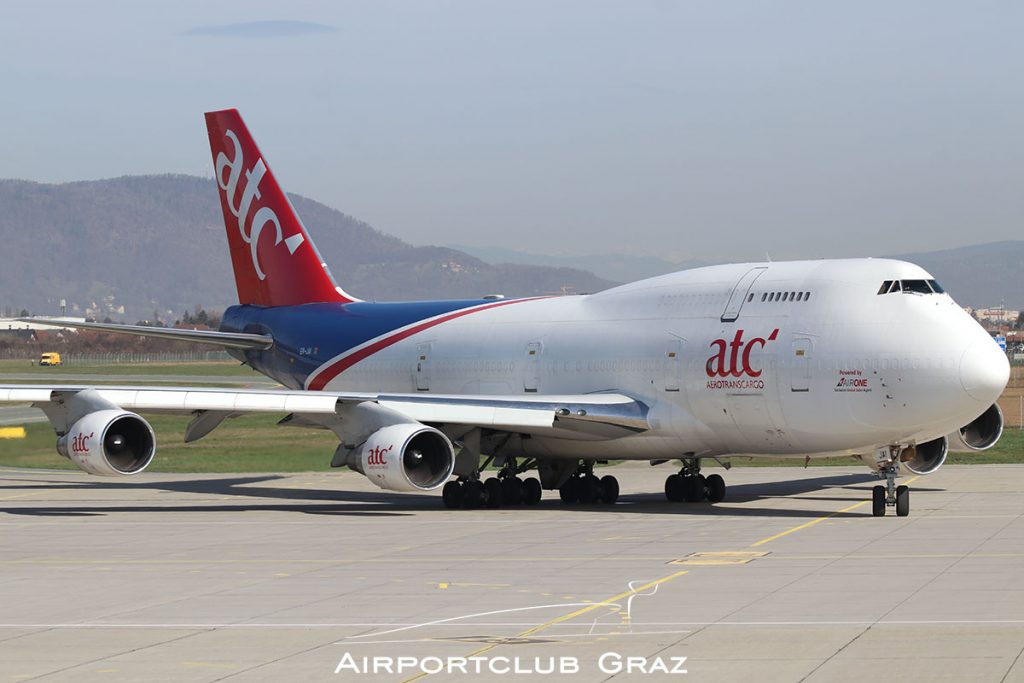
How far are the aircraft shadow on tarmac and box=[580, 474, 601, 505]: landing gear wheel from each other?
1.58ft

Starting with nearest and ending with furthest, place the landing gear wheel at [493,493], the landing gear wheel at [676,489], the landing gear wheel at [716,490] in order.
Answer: the landing gear wheel at [493,493]
the landing gear wheel at [716,490]
the landing gear wheel at [676,489]

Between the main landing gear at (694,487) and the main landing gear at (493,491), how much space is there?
10.0 ft

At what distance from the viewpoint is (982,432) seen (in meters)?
34.0

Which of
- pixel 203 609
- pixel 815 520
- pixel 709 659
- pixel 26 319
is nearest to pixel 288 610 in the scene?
pixel 203 609

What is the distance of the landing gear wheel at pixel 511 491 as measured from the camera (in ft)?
109

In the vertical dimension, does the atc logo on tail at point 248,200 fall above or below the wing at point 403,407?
above

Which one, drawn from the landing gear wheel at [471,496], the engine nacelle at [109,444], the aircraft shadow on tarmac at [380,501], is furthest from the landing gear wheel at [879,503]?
the engine nacelle at [109,444]

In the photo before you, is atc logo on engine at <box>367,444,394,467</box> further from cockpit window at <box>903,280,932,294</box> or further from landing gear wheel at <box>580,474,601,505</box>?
cockpit window at <box>903,280,932,294</box>

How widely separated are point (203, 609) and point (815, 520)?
13.9 m

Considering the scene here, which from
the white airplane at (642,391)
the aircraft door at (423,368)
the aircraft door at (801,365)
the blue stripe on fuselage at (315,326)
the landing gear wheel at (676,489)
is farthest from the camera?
the blue stripe on fuselage at (315,326)

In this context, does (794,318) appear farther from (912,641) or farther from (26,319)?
(26,319)

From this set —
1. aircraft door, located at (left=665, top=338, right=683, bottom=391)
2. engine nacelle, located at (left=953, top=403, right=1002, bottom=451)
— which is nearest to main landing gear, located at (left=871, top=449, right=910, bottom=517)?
aircraft door, located at (left=665, top=338, right=683, bottom=391)

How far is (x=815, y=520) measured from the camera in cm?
2789

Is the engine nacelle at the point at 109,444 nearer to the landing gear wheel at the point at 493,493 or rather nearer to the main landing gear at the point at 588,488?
the landing gear wheel at the point at 493,493
